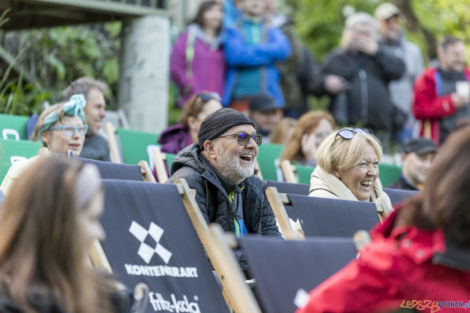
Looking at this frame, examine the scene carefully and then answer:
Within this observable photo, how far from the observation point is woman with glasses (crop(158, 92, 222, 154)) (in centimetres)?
808

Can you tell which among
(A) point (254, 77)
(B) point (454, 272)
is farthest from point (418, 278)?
(A) point (254, 77)

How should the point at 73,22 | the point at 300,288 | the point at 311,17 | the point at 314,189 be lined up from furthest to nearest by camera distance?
the point at 311,17 → the point at 73,22 → the point at 314,189 → the point at 300,288

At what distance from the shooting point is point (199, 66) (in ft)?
33.9

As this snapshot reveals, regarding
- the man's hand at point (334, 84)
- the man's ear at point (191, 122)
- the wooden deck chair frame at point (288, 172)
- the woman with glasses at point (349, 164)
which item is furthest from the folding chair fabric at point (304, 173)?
the man's hand at point (334, 84)

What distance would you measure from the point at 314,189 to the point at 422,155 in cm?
313

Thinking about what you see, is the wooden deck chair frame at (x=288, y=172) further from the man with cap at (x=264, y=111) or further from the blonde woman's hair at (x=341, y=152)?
the man with cap at (x=264, y=111)

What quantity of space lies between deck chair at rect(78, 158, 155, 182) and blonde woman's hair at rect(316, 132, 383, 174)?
1.18m

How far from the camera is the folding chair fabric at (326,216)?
205 inches

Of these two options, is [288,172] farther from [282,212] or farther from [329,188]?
[282,212]

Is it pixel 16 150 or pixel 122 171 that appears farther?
pixel 16 150

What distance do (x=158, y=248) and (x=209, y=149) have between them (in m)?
1.17

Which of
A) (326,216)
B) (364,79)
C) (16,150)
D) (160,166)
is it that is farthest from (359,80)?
(326,216)

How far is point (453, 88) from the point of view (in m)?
10.6

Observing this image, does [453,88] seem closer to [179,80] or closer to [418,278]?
[179,80]
